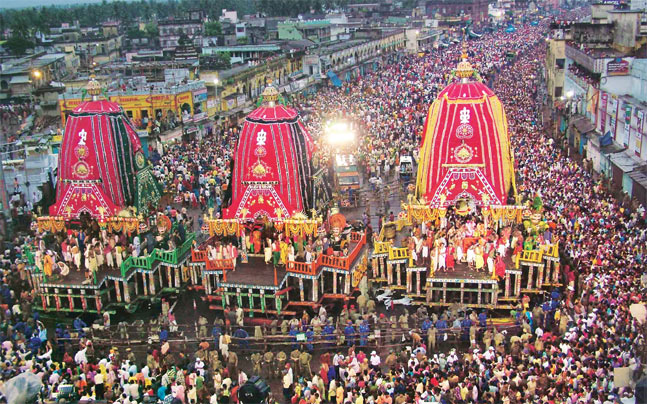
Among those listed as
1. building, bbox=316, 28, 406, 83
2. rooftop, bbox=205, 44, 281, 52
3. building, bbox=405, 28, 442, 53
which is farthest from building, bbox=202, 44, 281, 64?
building, bbox=405, 28, 442, 53

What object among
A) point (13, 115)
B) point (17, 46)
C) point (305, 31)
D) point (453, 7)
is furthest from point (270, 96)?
point (453, 7)

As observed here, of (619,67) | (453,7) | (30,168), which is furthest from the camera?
(453,7)

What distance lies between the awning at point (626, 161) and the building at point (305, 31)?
65140 mm

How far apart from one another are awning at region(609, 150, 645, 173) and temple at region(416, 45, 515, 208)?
30.6 feet

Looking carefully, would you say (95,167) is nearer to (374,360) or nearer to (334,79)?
(374,360)

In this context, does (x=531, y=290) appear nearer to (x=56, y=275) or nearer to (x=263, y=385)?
(x=263, y=385)

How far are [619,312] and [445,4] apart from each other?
156m

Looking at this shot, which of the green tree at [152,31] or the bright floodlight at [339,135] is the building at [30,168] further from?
the green tree at [152,31]

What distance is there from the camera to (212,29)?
114 m

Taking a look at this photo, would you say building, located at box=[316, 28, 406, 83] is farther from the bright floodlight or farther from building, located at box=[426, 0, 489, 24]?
building, located at box=[426, 0, 489, 24]

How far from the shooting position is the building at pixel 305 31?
99.5m

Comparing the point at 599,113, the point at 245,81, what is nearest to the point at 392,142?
the point at 599,113

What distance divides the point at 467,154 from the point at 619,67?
698 inches

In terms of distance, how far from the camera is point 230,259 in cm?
2781
